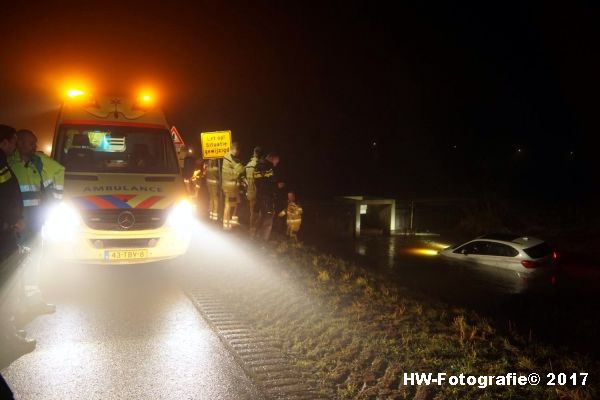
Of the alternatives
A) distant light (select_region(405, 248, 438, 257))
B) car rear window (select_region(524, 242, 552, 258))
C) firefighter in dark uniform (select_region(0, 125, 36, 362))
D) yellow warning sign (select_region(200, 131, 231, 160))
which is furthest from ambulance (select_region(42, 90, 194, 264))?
distant light (select_region(405, 248, 438, 257))

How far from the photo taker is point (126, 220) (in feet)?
23.4

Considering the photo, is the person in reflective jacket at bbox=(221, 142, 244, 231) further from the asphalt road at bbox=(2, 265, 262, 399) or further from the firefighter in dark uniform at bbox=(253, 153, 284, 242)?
the asphalt road at bbox=(2, 265, 262, 399)

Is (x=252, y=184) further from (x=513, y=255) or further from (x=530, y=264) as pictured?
(x=530, y=264)

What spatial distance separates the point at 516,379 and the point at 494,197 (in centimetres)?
2345

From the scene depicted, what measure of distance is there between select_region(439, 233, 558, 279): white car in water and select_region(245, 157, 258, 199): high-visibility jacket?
25.6ft

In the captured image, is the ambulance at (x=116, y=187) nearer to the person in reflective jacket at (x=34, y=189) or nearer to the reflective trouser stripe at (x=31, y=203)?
the person in reflective jacket at (x=34, y=189)

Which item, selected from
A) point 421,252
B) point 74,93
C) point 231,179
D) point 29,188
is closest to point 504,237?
point 421,252

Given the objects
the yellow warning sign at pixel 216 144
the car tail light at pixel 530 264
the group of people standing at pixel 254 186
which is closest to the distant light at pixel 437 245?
the car tail light at pixel 530 264

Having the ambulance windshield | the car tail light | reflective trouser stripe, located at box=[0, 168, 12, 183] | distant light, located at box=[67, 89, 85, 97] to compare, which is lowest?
the car tail light

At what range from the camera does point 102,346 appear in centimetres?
521

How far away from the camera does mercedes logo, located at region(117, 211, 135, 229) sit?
7102 mm

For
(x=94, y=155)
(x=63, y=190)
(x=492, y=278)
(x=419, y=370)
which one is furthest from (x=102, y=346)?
(x=492, y=278)

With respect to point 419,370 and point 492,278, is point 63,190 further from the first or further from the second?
point 492,278

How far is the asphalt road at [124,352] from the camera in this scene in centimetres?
432
